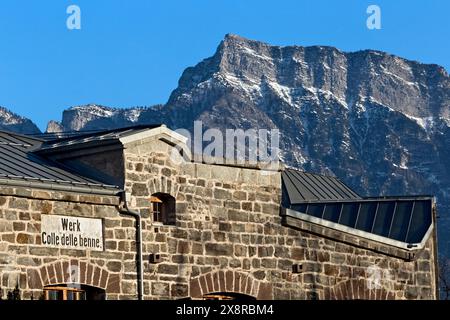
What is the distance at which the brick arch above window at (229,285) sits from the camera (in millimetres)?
31391

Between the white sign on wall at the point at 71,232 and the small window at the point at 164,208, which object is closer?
the white sign on wall at the point at 71,232

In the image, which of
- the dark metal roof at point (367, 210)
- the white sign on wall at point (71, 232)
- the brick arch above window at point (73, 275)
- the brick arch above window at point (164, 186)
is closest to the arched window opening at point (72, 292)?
the brick arch above window at point (73, 275)

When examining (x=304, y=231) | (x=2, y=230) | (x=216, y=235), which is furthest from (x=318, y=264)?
(x=2, y=230)

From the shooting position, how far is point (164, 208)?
31.2 m

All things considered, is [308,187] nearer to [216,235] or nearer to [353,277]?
[353,277]

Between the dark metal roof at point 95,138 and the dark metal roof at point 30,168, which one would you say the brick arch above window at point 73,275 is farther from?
the dark metal roof at point 95,138

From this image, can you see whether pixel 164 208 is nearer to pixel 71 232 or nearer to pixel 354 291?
pixel 71 232

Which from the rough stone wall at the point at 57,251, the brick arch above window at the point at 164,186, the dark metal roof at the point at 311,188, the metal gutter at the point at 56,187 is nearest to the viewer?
the rough stone wall at the point at 57,251

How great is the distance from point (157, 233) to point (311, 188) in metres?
20.7

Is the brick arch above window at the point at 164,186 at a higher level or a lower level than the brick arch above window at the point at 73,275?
higher

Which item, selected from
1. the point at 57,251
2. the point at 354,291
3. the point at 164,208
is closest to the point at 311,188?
the point at 354,291

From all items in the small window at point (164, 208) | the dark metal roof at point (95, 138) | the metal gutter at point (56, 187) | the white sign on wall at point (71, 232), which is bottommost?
the white sign on wall at point (71, 232)

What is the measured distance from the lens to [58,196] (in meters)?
28.5

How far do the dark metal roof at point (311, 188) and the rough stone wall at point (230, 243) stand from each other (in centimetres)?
1276
